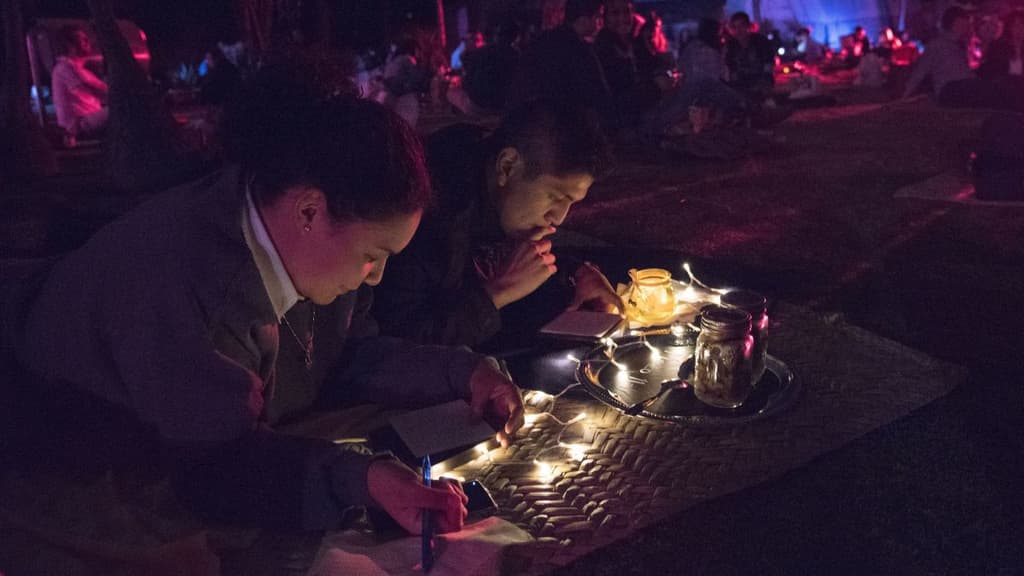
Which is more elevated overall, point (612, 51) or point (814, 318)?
point (612, 51)

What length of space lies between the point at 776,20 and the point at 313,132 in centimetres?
2236

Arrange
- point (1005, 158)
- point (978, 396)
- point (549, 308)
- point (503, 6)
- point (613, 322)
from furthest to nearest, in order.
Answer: point (503, 6), point (1005, 158), point (549, 308), point (613, 322), point (978, 396)

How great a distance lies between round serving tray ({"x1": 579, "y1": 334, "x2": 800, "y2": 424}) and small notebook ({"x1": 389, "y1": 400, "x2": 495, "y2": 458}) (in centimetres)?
37

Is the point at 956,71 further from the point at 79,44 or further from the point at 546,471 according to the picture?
the point at 79,44

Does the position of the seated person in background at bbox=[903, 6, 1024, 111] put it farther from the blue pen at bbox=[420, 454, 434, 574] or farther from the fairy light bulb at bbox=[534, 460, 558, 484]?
the blue pen at bbox=[420, 454, 434, 574]

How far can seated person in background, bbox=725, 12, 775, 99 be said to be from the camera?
987cm

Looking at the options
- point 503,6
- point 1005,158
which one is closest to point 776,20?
point 503,6

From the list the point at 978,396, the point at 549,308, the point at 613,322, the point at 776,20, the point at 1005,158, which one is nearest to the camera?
the point at 978,396

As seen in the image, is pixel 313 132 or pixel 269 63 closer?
pixel 313 132

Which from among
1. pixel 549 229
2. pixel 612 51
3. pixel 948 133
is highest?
pixel 612 51

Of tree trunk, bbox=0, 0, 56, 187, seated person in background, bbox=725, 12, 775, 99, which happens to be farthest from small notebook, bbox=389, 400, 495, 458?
seated person in background, bbox=725, 12, 775, 99

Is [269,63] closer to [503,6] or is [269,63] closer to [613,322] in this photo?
[613,322]

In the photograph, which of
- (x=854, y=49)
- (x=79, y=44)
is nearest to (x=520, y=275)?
(x=79, y=44)

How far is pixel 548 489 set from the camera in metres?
1.82
